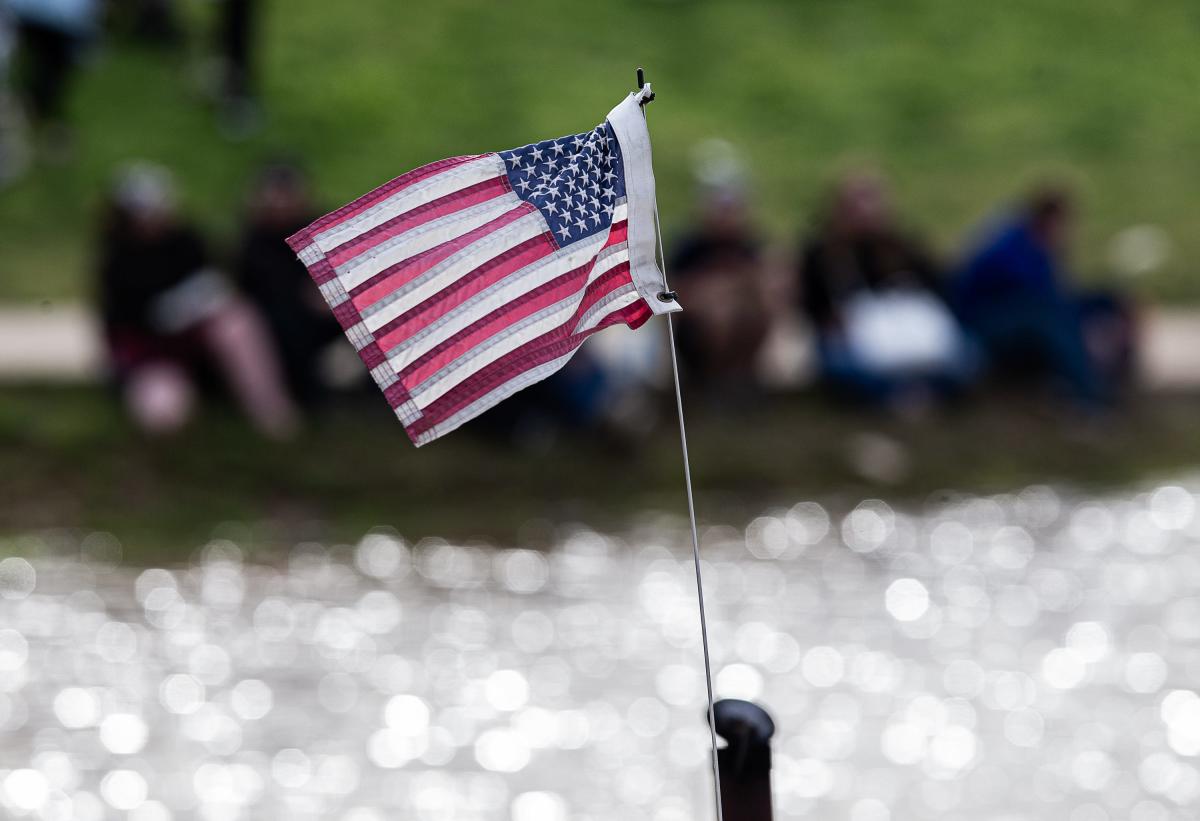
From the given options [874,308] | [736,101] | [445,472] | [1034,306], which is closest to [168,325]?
[445,472]

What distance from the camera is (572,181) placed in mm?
4250

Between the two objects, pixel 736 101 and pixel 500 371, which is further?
pixel 736 101

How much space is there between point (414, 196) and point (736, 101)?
1522 cm

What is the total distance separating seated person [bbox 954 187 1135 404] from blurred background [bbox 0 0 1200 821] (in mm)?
24

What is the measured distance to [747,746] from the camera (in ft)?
12.3

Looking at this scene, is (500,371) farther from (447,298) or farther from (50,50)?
(50,50)

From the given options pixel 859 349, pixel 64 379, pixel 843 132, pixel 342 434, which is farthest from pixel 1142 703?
pixel 843 132

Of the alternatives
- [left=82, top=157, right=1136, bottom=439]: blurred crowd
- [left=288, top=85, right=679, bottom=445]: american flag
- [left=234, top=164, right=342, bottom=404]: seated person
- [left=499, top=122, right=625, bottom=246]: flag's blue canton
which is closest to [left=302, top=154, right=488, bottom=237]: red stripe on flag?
[left=288, top=85, right=679, bottom=445]: american flag

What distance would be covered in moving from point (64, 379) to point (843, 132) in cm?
983

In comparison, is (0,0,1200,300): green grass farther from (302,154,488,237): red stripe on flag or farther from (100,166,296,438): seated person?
(302,154,488,237): red stripe on flag

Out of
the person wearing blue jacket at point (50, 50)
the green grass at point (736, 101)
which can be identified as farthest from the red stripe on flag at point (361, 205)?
the green grass at point (736, 101)

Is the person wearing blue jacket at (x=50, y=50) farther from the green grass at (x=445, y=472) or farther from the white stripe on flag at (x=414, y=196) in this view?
the white stripe on flag at (x=414, y=196)

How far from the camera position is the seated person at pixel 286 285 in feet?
33.8

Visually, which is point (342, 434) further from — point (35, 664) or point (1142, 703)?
point (1142, 703)
